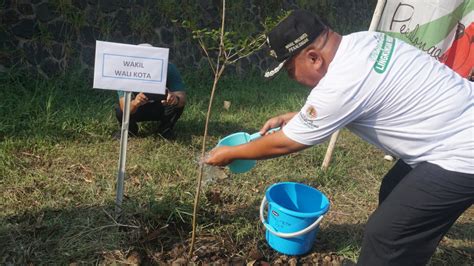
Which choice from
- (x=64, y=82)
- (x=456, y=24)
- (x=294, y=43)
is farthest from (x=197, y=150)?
(x=456, y=24)

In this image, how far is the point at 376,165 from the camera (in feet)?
14.2

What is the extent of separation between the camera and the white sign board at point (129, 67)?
7.57ft

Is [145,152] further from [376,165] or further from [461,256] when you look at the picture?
[461,256]

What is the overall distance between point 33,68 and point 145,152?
2190 millimetres

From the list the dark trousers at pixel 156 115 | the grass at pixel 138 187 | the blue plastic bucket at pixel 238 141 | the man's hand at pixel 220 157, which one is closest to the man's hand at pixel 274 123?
the blue plastic bucket at pixel 238 141

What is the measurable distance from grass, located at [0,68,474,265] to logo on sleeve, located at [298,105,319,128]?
3.76 feet

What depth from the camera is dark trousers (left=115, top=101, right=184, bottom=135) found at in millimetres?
3963

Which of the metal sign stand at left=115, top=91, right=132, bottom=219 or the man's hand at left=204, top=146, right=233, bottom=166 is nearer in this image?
the man's hand at left=204, top=146, right=233, bottom=166

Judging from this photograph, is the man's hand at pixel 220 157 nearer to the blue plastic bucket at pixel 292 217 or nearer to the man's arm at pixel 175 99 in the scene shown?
the blue plastic bucket at pixel 292 217

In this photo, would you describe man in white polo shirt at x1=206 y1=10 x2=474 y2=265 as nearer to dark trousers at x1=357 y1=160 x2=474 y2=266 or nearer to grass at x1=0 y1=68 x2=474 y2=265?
dark trousers at x1=357 y1=160 x2=474 y2=266

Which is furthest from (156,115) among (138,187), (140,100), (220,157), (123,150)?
(220,157)

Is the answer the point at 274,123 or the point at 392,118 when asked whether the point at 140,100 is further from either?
the point at 392,118

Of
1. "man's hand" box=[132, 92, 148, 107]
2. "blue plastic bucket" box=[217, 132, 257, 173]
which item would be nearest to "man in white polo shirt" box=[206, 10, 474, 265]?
"blue plastic bucket" box=[217, 132, 257, 173]

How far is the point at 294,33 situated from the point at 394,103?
52 cm
